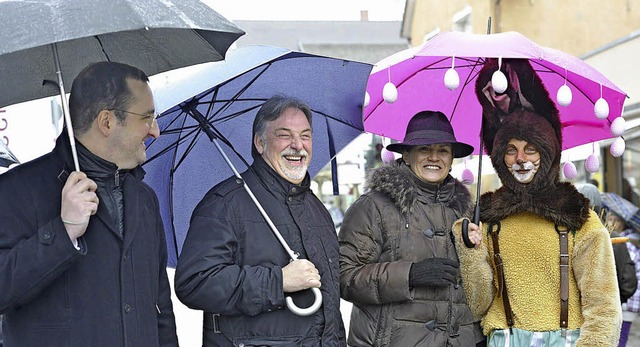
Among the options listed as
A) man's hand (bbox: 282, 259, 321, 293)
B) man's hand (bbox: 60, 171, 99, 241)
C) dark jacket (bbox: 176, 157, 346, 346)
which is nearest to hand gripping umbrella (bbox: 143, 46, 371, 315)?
dark jacket (bbox: 176, 157, 346, 346)

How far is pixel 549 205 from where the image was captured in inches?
158

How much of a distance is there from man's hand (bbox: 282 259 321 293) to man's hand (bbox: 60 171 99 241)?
0.90 metres

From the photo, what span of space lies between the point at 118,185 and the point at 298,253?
84 cm

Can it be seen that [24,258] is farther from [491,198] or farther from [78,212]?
[491,198]

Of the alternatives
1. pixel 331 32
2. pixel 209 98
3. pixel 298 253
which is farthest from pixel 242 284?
pixel 331 32

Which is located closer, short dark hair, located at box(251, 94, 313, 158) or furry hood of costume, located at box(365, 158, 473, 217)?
short dark hair, located at box(251, 94, 313, 158)

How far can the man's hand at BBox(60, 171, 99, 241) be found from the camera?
8.92ft

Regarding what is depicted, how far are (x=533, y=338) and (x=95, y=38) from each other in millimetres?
2419

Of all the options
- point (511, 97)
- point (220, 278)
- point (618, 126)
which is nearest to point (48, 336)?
point (220, 278)

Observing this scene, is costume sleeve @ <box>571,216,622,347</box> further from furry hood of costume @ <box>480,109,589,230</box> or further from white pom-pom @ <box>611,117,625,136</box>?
white pom-pom @ <box>611,117,625,136</box>

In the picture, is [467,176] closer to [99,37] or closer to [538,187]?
[538,187]

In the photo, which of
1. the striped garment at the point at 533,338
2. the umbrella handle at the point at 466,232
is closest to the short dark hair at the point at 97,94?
the umbrella handle at the point at 466,232

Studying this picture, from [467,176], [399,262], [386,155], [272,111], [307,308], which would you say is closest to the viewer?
[307,308]

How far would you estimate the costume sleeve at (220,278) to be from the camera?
3.28 metres
